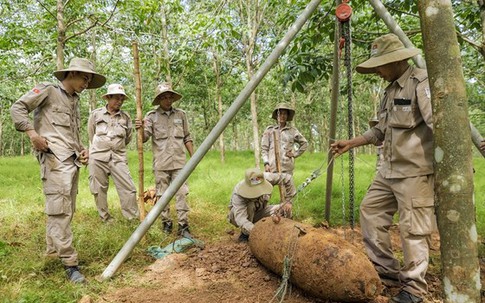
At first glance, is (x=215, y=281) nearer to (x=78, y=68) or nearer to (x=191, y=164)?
(x=191, y=164)

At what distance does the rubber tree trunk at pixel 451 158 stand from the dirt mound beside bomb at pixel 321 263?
1163mm

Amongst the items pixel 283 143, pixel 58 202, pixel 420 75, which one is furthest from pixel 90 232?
Answer: pixel 420 75

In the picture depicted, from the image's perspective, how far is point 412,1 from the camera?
13.3 feet

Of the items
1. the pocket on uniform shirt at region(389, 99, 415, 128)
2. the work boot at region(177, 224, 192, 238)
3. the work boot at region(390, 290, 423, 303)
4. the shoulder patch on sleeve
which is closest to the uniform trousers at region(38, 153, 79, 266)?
the work boot at region(177, 224, 192, 238)

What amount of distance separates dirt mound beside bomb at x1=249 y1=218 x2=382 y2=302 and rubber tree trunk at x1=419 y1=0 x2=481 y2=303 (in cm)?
116

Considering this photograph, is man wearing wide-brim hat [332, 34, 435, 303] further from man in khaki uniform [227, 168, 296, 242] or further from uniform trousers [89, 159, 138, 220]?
uniform trousers [89, 159, 138, 220]

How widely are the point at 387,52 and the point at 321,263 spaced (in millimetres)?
1921

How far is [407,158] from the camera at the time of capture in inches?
111

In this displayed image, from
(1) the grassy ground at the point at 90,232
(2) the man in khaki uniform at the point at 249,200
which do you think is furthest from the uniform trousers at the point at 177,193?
(2) the man in khaki uniform at the point at 249,200

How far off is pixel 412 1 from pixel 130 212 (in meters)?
4.76

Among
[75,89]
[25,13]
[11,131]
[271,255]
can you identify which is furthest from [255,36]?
[11,131]

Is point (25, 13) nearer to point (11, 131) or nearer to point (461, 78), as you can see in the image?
point (461, 78)

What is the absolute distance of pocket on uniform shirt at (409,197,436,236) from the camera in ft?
9.00

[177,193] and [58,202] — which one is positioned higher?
[58,202]
